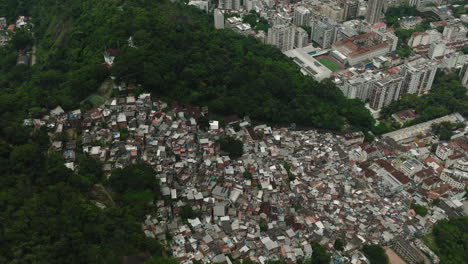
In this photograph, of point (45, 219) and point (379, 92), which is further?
point (379, 92)

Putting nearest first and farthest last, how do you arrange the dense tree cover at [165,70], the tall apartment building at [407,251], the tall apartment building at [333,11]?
the tall apartment building at [407,251], the dense tree cover at [165,70], the tall apartment building at [333,11]

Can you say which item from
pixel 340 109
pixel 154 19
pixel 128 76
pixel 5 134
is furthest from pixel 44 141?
pixel 340 109

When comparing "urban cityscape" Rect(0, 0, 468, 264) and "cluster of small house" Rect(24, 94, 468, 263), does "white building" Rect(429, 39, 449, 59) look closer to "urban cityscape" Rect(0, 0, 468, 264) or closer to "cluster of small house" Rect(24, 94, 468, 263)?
"urban cityscape" Rect(0, 0, 468, 264)

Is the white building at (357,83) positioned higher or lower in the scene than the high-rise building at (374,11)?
lower

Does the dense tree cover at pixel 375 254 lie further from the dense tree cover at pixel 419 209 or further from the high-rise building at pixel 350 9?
the high-rise building at pixel 350 9

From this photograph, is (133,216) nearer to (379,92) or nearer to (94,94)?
(94,94)

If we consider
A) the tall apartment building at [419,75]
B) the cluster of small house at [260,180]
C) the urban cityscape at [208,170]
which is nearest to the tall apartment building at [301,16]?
the urban cityscape at [208,170]

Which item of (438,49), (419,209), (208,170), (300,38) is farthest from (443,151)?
(300,38)

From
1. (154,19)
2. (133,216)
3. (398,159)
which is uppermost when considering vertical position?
(154,19)
